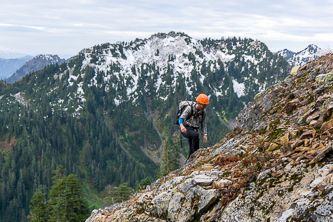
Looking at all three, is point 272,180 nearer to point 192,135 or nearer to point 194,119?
point 194,119

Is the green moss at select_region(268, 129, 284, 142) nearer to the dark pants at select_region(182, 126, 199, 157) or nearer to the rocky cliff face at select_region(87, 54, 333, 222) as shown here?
the rocky cliff face at select_region(87, 54, 333, 222)

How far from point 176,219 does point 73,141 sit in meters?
187

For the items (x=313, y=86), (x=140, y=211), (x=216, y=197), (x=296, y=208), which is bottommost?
(x=140, y=211)

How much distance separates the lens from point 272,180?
8062 millimetres

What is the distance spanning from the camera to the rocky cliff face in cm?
675

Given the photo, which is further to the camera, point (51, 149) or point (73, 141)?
point (73, 141)

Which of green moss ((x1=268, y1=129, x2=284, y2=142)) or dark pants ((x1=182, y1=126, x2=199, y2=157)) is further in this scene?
dark pants ((x1=182, y1=126, x2=199, y2=157))

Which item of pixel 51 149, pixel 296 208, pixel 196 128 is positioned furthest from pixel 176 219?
pixel 51 149

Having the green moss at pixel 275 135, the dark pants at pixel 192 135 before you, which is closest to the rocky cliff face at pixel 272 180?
the green moss at pixel 275 135

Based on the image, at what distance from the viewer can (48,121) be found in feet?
632

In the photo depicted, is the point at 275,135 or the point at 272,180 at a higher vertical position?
the point at 275,135

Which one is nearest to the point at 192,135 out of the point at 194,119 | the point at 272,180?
the point at 194,119

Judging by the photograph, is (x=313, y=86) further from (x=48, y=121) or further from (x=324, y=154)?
(x=48, y=121)

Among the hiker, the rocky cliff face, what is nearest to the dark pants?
the hiker
